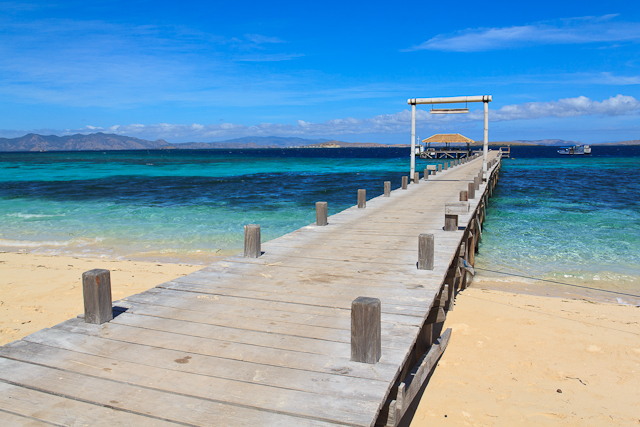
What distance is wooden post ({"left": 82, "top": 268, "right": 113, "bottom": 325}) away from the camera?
13.7 feet

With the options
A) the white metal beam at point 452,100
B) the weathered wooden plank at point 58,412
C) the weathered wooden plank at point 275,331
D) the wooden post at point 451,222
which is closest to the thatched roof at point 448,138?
the white metal beam at point 452,100

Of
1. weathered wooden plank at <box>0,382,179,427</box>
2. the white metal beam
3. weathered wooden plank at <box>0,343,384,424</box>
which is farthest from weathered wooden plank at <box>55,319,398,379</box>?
the white metal beam

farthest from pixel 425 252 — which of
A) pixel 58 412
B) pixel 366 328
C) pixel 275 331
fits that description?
pixel 58 412

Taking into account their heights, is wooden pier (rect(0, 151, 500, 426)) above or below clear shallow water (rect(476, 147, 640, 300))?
above

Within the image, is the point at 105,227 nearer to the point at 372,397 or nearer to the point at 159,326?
the point at 159,326

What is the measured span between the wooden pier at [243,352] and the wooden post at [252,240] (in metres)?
0.33

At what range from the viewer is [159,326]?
4.29m

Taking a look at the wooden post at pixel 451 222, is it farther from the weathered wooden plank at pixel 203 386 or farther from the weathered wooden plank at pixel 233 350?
the weathered wooden plank at pixel 203 386

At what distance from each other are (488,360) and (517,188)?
90.2ft

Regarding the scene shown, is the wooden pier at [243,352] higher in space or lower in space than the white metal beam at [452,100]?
lower

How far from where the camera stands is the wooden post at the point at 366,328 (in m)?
3.45

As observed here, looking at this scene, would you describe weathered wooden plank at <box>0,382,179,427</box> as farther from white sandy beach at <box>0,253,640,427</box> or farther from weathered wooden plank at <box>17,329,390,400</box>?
white sandy beach at <box>0,253,640,427</box>

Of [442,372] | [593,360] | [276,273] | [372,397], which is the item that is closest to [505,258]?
[593,360]

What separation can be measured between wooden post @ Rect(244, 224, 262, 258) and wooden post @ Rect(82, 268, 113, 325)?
270cm
